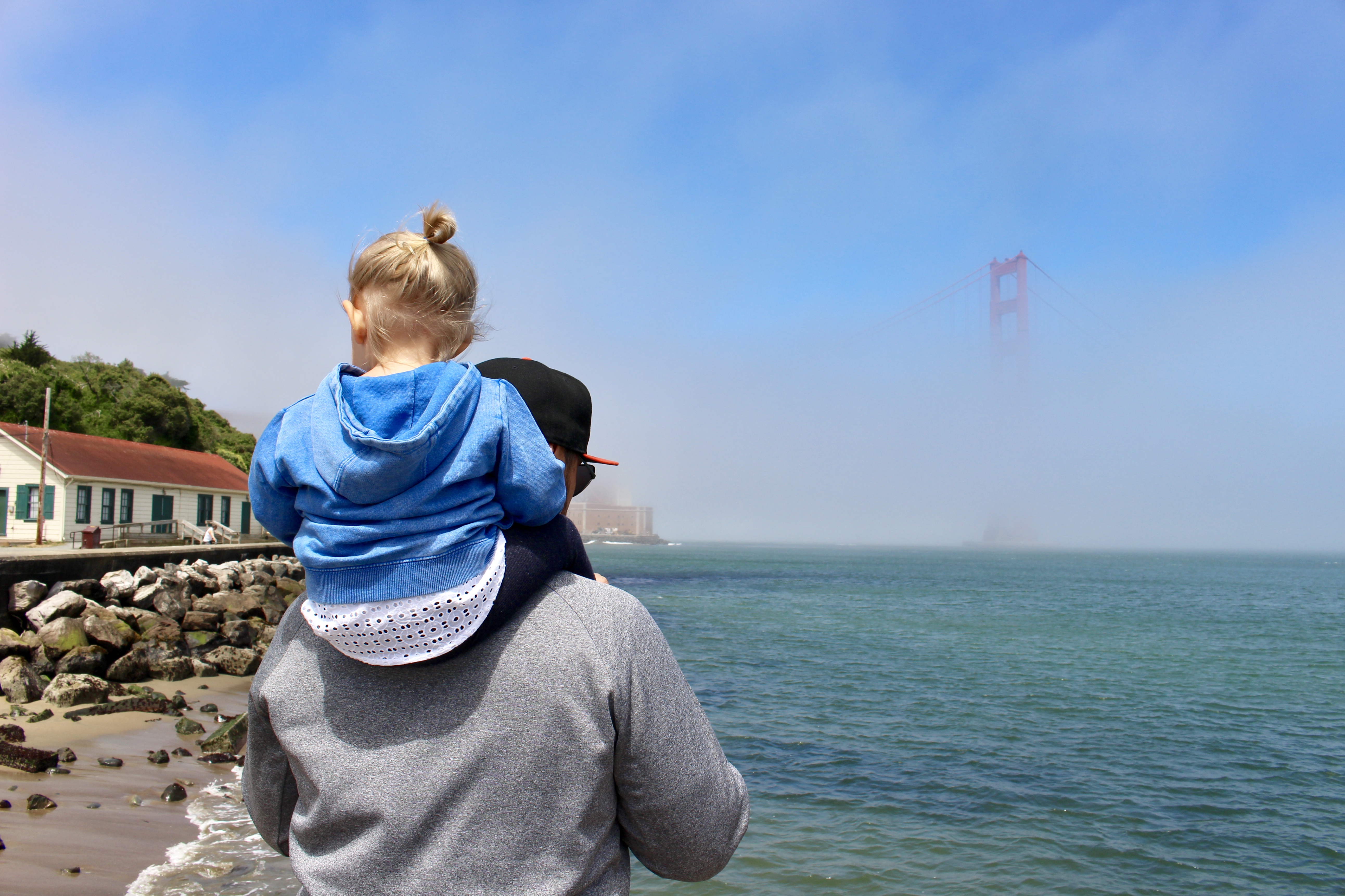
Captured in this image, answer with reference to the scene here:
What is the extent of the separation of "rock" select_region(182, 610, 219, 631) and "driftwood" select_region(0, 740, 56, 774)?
858 centimetres

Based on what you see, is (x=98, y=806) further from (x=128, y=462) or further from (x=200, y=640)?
(x=128, y=462)

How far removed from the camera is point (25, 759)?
8.08 meters

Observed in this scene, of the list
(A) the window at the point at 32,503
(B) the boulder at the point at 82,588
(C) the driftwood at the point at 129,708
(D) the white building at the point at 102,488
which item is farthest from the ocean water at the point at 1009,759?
(A) the window at the point at 32,503

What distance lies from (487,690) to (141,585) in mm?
19619

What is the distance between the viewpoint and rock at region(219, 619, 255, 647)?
641 inches

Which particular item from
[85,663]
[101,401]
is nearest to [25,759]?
[85,663]

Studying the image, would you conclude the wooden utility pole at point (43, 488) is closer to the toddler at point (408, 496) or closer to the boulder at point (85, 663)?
the boulder at point (85, 663)

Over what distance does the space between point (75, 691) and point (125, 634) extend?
3.30 meters

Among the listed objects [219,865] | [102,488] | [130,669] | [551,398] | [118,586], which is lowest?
[219,865]

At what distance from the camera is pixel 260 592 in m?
21.0

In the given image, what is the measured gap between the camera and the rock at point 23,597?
14.3m

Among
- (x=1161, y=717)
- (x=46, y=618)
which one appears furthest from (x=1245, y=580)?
(x=46, y=618)

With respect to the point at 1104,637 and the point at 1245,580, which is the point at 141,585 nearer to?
the point at 1104,637

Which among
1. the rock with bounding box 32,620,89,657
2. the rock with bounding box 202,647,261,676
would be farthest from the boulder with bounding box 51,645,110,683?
the rock with bounding box 202,647,261,676
